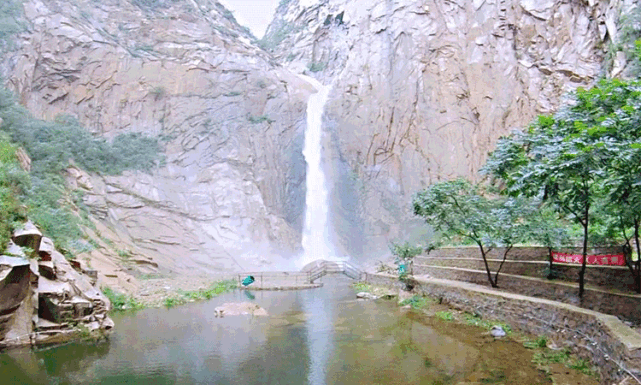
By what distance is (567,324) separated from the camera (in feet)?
29.0

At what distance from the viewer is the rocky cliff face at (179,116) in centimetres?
2712

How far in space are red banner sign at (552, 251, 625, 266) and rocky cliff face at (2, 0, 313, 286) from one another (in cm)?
1913

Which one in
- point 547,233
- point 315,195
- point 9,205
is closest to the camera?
point 9,205

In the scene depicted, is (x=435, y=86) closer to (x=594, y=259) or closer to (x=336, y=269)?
(x=336, y=269)

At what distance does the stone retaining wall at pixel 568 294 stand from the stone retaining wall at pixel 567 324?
448 millimetres

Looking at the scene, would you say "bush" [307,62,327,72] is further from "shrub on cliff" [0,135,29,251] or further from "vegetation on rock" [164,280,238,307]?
"shrub on cliff" [0,135,29,251]

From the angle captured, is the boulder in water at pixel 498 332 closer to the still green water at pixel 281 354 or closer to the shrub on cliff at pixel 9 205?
the still green water at pixel 281 354

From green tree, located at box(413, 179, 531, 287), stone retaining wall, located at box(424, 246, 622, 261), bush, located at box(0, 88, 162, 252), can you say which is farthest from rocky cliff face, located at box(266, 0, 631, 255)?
green tree, located at box(413, 179, 531, 287)

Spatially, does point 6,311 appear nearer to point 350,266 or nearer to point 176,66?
point 350,266

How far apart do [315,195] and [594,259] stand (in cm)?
2458

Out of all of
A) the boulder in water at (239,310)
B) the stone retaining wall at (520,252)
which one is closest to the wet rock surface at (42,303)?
the boulder in water at (239,310)

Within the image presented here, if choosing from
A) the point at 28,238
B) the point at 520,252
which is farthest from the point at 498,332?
the point at 28,238

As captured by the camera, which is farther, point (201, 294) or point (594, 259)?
point (201, 294)

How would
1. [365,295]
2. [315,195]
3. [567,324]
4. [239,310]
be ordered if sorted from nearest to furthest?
[567,324] < [239,310] < [365,295] < [315,195]
